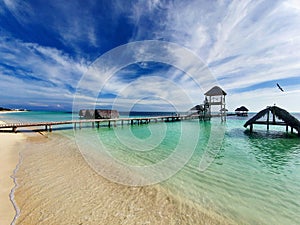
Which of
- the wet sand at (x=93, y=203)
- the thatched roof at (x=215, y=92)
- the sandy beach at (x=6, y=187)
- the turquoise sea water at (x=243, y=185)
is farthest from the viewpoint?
the thatched roof at (x=215, y=92)

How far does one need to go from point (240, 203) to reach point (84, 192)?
453 centimetres

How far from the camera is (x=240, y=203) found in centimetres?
400

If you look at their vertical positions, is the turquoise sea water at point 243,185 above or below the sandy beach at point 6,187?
below

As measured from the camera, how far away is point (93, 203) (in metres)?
3.71

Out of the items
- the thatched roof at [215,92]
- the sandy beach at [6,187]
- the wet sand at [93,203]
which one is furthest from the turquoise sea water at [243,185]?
the thatched roof at [215,92]

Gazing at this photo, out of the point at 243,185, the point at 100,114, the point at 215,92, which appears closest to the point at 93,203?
the point at 243,185

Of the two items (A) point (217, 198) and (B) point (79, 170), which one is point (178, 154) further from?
(B) point (79, 170)

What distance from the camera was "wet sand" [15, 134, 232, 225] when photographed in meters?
3.18

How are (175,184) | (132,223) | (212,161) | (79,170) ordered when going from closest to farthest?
(132,223), (175,184), (79,170), (212,161)

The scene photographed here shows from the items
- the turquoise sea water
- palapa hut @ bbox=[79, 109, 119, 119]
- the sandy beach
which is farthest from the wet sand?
palapa hut @ bbox=[79, 109, 119, 119]

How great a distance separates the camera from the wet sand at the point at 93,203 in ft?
10.4

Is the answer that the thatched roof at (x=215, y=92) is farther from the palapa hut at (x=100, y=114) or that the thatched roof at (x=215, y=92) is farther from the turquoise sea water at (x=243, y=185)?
the turquoise sea water at (x=243, y=185)

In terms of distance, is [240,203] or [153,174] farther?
[153,174]

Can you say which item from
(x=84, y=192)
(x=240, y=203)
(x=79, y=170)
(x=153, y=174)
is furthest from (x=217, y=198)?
(x=79, y=170)
